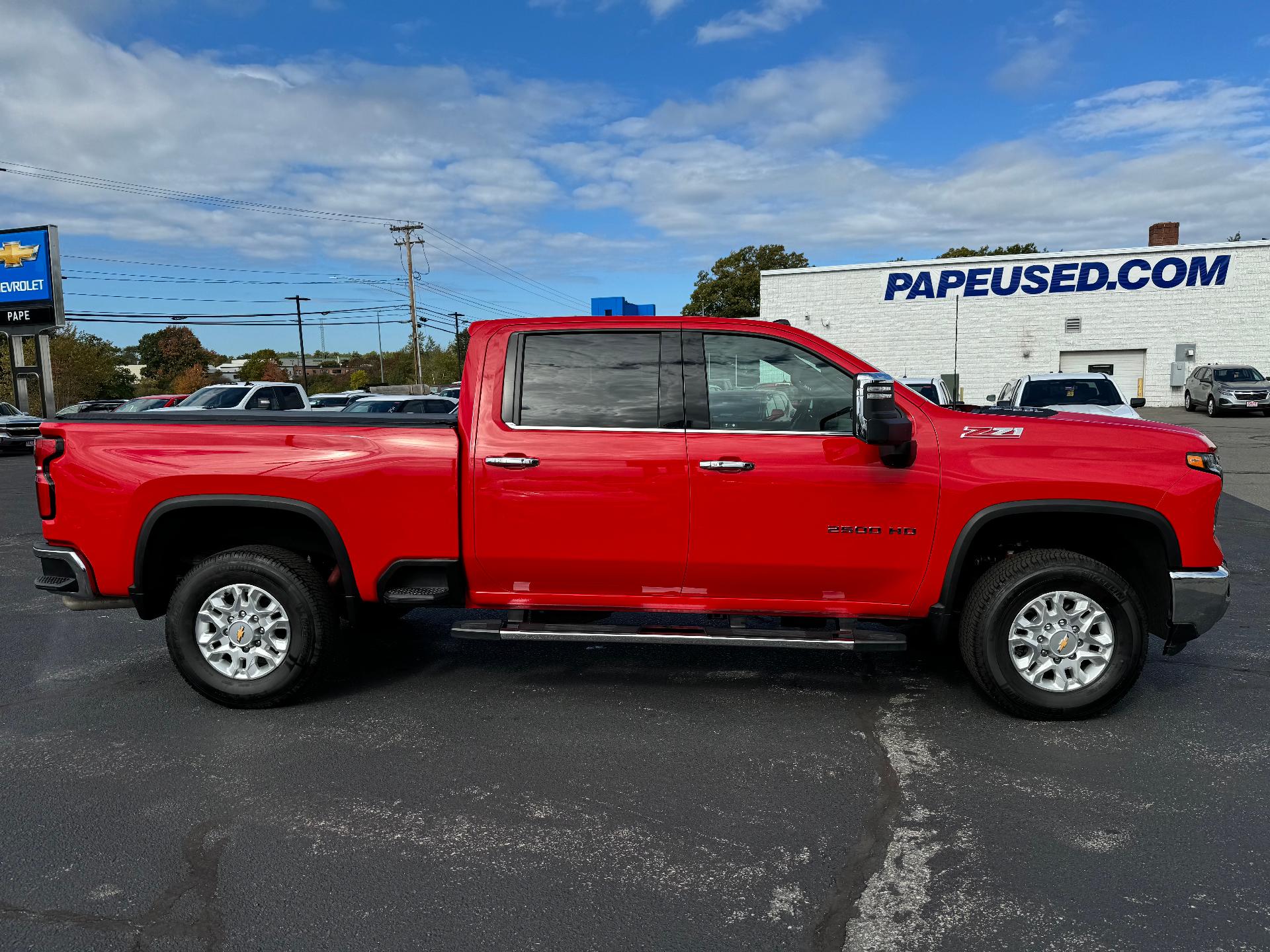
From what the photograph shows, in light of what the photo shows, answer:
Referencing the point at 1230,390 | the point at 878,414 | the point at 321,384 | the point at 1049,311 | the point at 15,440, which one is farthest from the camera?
the point at 321,384

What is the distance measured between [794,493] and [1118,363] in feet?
113

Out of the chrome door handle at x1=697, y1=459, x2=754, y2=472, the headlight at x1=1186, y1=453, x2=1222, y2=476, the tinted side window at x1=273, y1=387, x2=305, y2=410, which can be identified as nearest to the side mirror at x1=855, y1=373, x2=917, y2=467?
the chrome door handle at x1=697, y1=459, x2=754, y2=472

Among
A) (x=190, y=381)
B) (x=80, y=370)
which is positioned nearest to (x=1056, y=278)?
(x=80, y=370)

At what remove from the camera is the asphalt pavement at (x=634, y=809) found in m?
2.83

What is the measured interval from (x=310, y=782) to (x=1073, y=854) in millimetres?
2934

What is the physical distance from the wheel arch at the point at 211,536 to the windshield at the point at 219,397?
1500 cm

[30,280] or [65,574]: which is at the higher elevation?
[30,280]

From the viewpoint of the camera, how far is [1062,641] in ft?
14.2

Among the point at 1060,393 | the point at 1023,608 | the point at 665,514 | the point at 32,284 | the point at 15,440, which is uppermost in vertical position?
the point at 32,284

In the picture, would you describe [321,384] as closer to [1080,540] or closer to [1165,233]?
[1165,233]

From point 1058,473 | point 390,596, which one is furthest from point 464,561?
point 1058,473

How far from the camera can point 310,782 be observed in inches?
151

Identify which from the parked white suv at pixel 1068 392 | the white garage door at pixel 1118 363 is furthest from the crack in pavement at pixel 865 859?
the white garage door at pixel 1118 363

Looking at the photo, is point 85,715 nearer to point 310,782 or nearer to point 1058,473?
point 310,782
